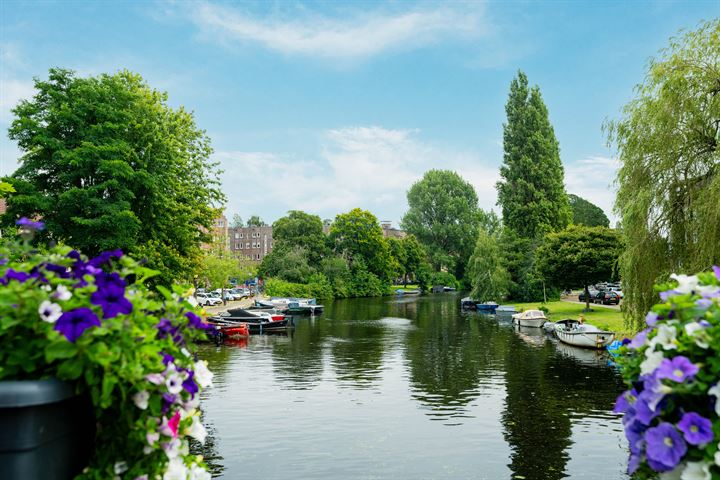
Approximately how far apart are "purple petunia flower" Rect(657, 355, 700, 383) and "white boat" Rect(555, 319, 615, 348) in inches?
1232

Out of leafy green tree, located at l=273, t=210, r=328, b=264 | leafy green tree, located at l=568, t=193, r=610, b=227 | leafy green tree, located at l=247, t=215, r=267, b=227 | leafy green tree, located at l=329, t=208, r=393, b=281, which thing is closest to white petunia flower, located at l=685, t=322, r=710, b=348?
leafy green tree, located at l=273, t=210, r=328, b=264

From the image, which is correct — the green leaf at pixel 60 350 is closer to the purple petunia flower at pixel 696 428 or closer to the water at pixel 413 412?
the purple petunia flower at pixel 696 428

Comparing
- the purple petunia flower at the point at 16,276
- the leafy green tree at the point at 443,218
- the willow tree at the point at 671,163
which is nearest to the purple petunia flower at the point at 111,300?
the purple petunia flower at the point at 16,276

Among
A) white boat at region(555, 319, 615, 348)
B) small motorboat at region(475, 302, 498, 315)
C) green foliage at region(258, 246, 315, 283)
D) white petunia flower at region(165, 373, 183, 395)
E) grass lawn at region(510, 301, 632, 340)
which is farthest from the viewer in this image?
green foliage at region(258, 246, 315, 283)

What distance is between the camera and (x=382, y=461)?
575 inches

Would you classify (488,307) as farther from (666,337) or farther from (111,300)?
(111,300)

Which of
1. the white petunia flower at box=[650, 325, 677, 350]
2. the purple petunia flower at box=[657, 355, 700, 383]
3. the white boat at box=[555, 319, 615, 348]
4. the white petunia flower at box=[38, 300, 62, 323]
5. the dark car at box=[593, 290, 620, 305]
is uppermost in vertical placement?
the white petunia flower at box=[38, 300, 62, 323]

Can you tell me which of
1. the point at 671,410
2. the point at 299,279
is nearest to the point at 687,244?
the point at 671,410

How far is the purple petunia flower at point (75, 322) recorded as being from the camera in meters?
2.58

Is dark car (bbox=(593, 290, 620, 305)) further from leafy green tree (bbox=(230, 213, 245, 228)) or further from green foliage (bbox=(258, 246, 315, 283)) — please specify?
leafy green tree (bbox=(230, 213, 245, 228))

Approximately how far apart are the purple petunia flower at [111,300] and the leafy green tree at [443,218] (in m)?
107

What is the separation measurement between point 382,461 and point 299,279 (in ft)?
240

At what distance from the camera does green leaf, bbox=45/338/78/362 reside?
251 cm

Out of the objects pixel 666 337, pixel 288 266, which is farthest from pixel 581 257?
pixel 288 266
